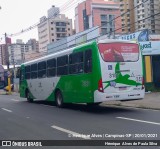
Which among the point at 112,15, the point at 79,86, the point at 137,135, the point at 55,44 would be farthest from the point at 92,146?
the point at 112,15

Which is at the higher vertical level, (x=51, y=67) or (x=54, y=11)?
(x=54, y=11)

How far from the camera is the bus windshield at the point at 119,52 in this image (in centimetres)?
1352

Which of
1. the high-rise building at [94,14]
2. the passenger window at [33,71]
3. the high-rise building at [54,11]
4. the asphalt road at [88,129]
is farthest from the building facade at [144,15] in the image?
the asphalt road at [88,129]

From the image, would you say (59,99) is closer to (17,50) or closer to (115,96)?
(115,96)

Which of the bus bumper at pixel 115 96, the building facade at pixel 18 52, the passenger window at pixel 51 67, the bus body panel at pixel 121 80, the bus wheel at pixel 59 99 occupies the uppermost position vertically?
the building facade at pixel 18 52

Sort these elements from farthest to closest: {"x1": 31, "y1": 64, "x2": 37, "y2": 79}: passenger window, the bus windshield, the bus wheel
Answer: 1. {"x1": 31, "y1": 64, "x2": 37, "y2": 79}: passenger window
2. the bus wheel
3. the bus windshield

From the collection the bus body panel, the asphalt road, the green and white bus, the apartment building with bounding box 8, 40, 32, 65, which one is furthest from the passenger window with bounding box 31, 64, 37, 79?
the apartment building with bounding box 8, 40, 32, 65

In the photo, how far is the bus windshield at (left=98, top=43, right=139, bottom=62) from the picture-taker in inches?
532

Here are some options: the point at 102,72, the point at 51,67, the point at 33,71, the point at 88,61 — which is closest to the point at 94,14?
the point at 33,71

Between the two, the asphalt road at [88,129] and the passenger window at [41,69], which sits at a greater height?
the passenger window at [41,69]

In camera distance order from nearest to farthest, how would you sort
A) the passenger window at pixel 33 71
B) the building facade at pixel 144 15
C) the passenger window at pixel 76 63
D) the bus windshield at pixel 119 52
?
the bus windshield at pixel 119 52 < the passenger window at pixel 76 63 < the passenger window at pixel 33 71 < the building facade at pixel 144 15

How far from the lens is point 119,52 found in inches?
547

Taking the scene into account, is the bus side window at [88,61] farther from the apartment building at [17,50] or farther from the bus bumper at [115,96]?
the apartment building at [17,50]

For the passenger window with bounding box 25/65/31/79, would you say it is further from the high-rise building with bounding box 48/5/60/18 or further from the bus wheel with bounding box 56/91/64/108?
the high-rise building with bounding box 48/5/60/18
